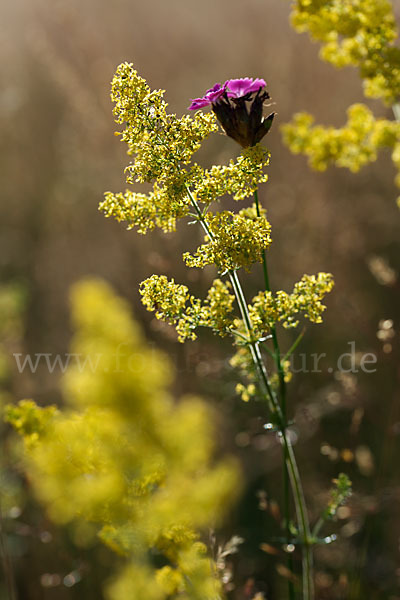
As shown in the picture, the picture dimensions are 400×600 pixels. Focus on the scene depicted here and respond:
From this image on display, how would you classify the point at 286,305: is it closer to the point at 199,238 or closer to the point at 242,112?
the point at 242,112

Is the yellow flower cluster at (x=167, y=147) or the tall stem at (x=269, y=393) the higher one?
the yellow flower cluster at (x=167, y=147)

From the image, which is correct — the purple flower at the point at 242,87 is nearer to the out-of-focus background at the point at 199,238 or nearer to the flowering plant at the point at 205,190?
the flowering plant at the point at 205,190

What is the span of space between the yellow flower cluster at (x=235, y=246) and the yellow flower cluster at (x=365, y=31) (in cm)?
51

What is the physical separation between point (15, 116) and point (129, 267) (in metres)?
0.88

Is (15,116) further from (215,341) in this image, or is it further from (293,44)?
(215,341)

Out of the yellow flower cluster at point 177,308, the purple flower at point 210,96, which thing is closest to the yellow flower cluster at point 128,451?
the yellow flower cluster at point 177,308

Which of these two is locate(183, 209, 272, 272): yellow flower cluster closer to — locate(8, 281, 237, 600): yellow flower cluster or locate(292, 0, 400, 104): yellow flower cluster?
locate(8, 281, 237, 600): yellow flower cluster

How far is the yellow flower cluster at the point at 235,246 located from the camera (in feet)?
1.69

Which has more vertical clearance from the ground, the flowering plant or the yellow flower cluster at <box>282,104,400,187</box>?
the yellow flower cluster at <box>282,104,400,187</box>

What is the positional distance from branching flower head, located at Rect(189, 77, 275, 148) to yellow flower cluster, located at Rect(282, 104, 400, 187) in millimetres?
438

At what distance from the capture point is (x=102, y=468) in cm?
62

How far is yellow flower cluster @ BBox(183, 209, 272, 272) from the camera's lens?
0.52m

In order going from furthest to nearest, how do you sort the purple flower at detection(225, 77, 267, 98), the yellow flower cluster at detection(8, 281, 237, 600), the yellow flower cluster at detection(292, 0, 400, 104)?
1. the yellow flower cluster at detection(292, 0, 400, 104)
2. the purple flower at detection(225, 77, 267, 98)
3. the yellow flower cluster at detection(8, 281, 237, 600)

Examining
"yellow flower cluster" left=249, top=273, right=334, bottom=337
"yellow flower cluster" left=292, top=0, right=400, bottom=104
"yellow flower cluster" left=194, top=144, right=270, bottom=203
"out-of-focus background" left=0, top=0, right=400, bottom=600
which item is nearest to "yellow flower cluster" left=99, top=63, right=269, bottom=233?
"yellow flower cluster" left=194, top=144, right=270, bottom=203
